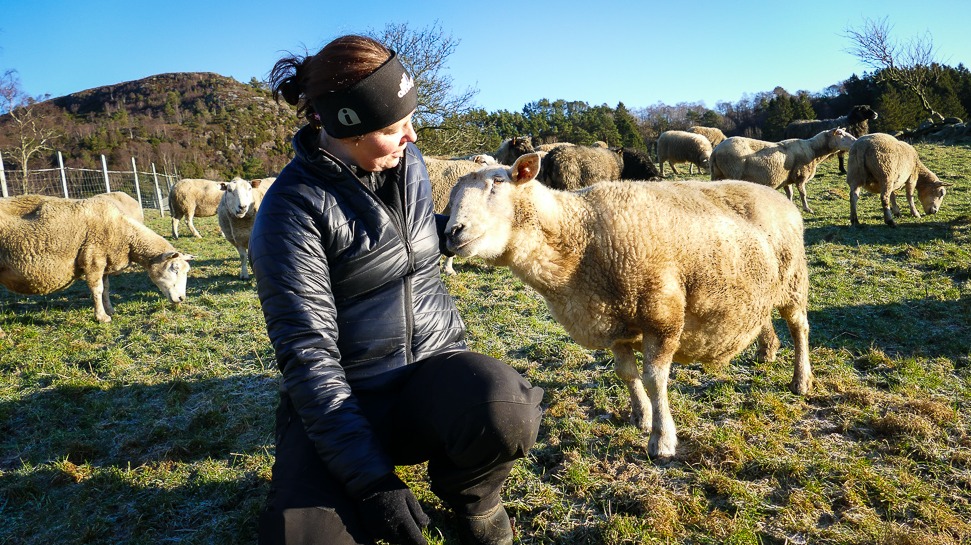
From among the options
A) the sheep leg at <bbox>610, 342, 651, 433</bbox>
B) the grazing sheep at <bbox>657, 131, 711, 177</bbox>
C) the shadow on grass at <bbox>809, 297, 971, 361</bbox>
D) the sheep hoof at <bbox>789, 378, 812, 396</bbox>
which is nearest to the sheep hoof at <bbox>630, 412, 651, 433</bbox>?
the sheep leg at <bbox>610, 342, 651, 433</bbox>

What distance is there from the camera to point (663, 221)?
3221 mm

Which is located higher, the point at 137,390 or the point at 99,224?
the point at 99,224

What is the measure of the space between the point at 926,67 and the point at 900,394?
3595cm

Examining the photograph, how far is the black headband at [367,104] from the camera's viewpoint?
204 centimetres

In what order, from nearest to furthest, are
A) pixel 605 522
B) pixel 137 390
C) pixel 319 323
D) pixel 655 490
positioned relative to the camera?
pixel 319 323 → pixel 605 522 → pixel 655 490 → pixel 137 390

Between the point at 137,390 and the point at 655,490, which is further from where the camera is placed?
the point at 137,390

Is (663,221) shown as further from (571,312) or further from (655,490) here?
(655,490)

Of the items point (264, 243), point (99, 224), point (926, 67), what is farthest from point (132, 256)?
point (926, 67)

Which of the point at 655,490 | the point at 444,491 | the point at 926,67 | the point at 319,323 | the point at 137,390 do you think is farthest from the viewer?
the point at 926,67

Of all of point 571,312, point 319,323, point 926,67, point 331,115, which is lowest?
point 571,312

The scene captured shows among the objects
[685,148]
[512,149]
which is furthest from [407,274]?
[685,148]

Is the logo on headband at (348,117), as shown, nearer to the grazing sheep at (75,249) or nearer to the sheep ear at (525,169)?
the sheep ear at (525,169)

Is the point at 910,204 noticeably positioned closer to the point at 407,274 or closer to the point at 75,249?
the point at 407,274

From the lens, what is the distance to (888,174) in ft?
32.7
